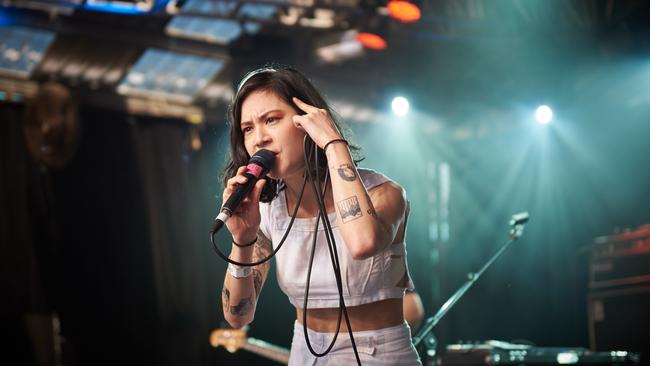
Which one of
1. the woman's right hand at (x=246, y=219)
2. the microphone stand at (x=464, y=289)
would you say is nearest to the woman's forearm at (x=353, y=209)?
the woman's right hand at (x=246, y=219)

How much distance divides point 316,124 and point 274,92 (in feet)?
0.69

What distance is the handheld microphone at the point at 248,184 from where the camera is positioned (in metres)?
1.96

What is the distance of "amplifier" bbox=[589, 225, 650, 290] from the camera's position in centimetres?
545

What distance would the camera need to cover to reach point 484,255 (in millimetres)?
7965

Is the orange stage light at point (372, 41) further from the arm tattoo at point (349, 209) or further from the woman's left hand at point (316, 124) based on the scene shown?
the arm tattoo at point (349, 209)

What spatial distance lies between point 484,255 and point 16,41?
17.1ft

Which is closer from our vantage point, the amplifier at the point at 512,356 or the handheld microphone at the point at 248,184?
the handheld microphone at the point at 248,184

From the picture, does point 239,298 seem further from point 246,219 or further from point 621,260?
point 621,260

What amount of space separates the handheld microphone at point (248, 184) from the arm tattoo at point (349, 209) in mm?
234

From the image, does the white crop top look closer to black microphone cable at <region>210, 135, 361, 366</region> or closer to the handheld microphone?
black microphone cable at <region>210, 135, 361, 366</region>

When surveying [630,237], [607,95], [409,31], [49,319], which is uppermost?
[409,31]

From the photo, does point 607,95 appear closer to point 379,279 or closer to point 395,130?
point 395,130

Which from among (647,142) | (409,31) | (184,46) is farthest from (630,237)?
(184,46)

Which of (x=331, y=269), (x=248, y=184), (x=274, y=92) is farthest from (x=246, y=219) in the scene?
(x=274, y=92)
